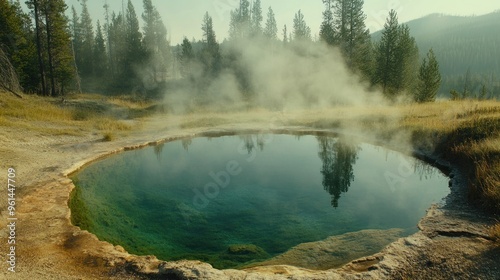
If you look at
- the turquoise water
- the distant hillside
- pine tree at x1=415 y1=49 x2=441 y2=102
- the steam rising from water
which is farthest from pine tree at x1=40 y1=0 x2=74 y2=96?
the distant hillside

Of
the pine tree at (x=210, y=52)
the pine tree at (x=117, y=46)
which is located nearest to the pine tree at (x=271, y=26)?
the pine tree at (x=210, y=52)

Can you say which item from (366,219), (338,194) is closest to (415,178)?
(338,194)

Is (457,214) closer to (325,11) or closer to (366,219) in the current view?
(366,219)

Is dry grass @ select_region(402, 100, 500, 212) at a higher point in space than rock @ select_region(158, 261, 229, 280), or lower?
higher

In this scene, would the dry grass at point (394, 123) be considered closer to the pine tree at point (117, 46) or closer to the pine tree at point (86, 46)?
the pine tree at point (117, 46)

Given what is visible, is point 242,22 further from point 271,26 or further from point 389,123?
point 389,123

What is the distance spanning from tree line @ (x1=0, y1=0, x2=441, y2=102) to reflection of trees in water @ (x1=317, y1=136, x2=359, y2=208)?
53.5 feet

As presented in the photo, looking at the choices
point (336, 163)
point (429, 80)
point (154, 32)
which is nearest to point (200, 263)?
point (336, 163)

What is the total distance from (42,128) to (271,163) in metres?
10.1

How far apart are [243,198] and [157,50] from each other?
51093 mm

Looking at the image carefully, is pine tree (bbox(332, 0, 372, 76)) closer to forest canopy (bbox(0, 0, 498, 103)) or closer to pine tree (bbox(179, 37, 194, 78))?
forest canopy (bbox(0, 0, 498, 103))

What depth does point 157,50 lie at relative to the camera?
54500 millimetres

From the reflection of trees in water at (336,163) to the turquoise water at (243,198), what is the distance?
0.03 m

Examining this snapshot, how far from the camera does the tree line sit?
2616cm
